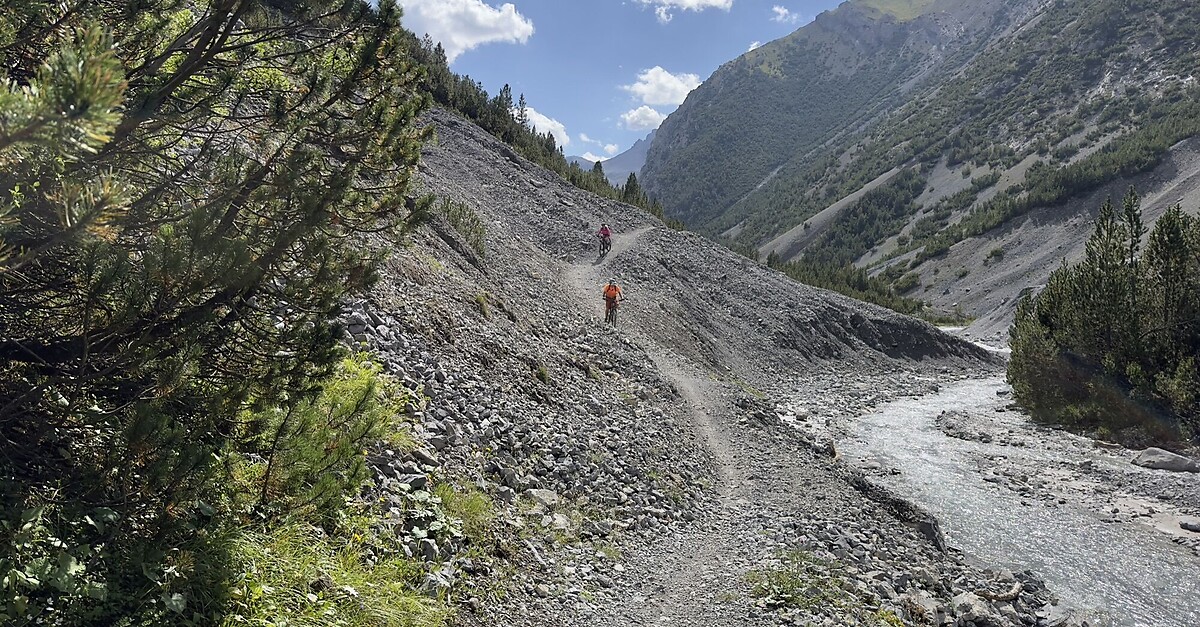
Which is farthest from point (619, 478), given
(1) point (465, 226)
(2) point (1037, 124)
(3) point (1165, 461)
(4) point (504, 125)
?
(2) point (1037, 124)

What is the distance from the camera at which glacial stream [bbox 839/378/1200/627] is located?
11031 mm

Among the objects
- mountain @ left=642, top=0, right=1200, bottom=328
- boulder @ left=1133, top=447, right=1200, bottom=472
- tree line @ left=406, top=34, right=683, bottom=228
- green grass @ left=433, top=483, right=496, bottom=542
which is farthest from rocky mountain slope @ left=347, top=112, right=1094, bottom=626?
mountain @ left=642, top=0, right=1200, bottom=328

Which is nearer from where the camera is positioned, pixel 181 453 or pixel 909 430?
pixel 181 453

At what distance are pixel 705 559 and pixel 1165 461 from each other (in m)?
17.4

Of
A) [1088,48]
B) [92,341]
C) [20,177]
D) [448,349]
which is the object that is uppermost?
[1088,48]

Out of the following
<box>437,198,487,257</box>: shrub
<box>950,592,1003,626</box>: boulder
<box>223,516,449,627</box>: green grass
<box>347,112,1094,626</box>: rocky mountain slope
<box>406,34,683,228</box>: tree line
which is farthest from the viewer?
<box>406,34,683,228</box>: tree line

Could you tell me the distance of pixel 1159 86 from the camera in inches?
3824

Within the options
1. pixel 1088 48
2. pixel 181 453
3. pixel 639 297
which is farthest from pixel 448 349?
pixel 1088 48

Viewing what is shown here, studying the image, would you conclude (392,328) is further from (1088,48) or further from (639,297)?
(1088,48)

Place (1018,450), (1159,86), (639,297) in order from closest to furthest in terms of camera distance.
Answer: (1018,450) < (639,297) < (1159,86)

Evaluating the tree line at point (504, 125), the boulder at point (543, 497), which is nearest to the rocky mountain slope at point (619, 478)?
the boulder at point (543, 497)

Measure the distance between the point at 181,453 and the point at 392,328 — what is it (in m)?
6.51

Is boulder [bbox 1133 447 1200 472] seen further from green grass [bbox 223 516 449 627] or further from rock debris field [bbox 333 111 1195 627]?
green grass [bbox 223 516 449 627]

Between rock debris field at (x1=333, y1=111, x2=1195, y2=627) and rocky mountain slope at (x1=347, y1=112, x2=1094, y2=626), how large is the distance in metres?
0.04
